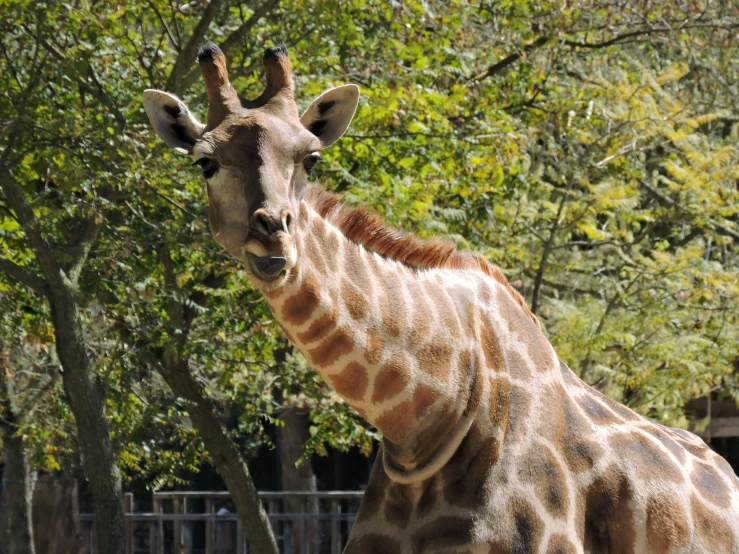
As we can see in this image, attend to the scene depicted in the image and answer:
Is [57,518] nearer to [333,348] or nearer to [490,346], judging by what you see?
[490,346]

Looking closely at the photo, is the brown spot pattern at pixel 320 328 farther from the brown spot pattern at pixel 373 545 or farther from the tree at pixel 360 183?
the tree at pixel 360 183

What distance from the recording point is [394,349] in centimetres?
475

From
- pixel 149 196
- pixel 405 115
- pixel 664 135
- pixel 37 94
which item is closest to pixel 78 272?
pixel 149 196

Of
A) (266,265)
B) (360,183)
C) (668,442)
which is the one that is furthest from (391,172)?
(266,265)

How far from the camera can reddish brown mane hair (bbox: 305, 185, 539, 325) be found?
192 inches

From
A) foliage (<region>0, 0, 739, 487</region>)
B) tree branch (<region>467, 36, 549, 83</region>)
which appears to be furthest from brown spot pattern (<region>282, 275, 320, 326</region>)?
tree branch (<region>467, 36, 549, 83</region>)

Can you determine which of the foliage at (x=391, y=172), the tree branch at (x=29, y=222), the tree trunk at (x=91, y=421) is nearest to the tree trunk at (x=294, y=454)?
the foliage at (x=391, y=172)

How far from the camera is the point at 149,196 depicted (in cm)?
873

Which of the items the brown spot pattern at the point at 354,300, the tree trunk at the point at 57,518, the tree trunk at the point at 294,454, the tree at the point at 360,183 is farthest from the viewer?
the tree trunk at the point at 294,454

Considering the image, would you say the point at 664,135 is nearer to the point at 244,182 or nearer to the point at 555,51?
the point at 555,51

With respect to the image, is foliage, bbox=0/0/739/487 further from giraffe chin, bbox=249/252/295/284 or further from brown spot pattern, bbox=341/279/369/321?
giraffe chin, bbox=249/252/295/284

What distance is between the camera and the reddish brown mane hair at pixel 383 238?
4.88 metres

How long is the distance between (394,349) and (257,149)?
1024mm

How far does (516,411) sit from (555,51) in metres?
9.02
